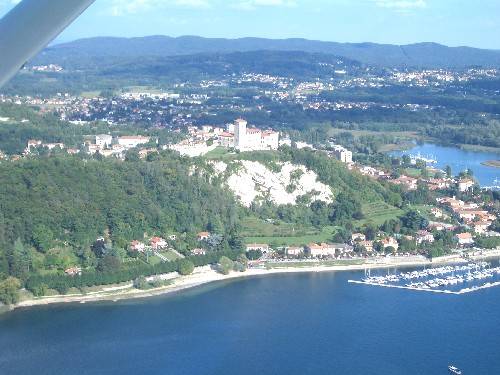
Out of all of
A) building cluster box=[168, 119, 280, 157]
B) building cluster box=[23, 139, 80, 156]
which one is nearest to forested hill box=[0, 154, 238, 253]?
building cluster box=[168, 119, 280, 157]

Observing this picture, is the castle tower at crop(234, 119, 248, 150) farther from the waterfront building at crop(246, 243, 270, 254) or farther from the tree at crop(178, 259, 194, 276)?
the tree at crop(178, 259, 194, 276)

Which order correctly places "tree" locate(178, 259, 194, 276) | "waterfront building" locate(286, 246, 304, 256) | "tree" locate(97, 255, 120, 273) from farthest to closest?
1. "waterfront building" locate(286, 246, 304, 256)
2. "tree" locate(178, 259, 194, 276)
3. "tree" locate(97, 255, 120, 273)

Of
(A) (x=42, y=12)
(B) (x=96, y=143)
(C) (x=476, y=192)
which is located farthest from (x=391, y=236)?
(A) (x=42, y=12)

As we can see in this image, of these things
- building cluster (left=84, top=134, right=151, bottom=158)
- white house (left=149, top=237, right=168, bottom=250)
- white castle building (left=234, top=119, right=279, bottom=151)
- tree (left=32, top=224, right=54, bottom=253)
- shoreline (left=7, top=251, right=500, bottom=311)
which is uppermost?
white castle building (left=234, top=119, right=279, bottom=151)

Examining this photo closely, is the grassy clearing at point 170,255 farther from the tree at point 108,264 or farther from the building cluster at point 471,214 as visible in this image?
the building cluster at point 471,214

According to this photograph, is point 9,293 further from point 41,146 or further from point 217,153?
point 41,146

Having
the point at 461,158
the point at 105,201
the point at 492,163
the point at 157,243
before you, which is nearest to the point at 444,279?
the point at 157,243
